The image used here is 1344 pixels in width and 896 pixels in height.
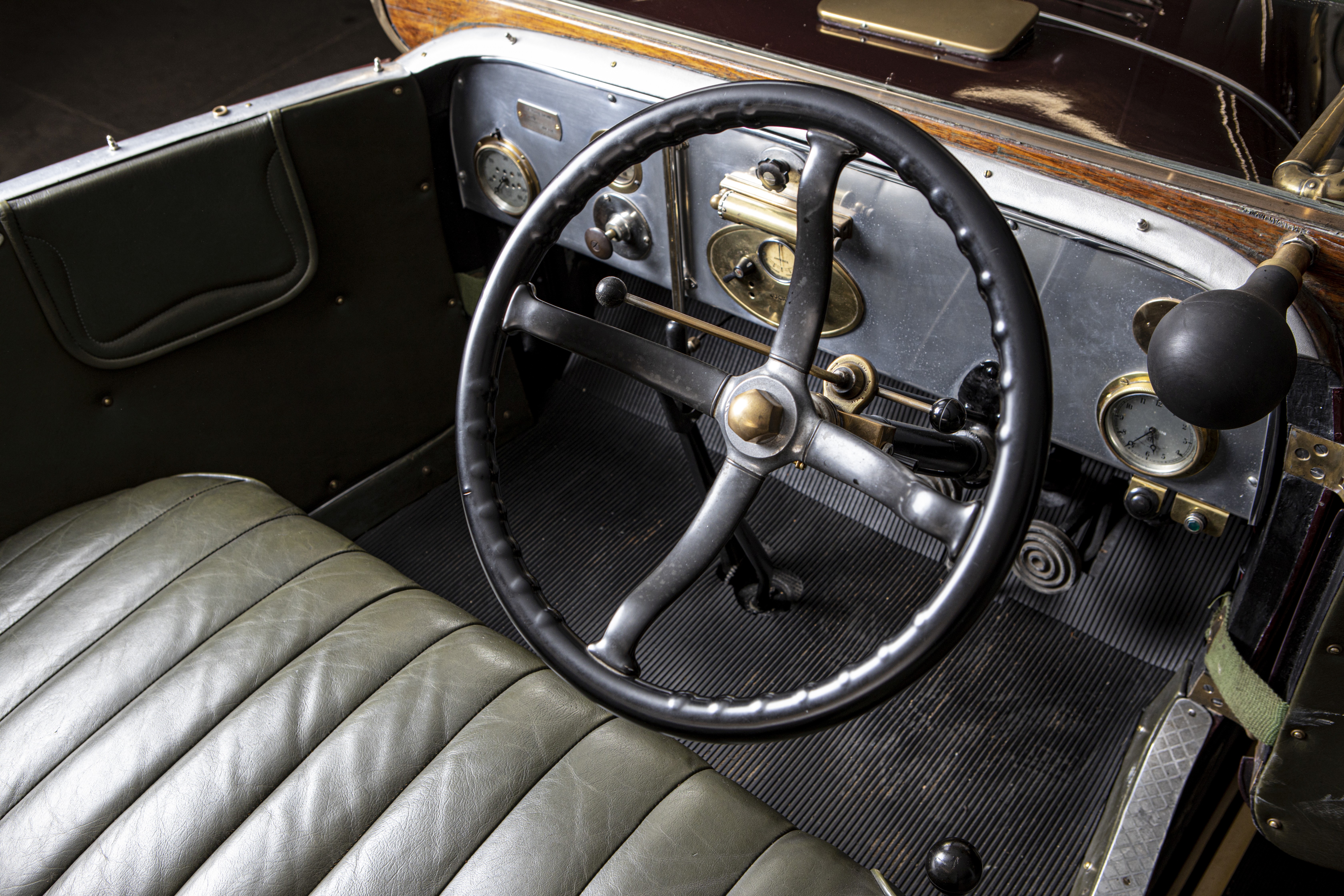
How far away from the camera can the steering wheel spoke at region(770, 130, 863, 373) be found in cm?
88

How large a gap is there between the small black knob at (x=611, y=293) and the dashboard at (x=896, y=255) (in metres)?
0.25

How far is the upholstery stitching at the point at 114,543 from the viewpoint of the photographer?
1.17 m

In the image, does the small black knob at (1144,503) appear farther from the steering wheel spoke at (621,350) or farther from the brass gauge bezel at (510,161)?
the brass gauge bezel at (510,161)

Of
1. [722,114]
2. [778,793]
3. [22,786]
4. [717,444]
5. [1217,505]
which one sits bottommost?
[778,793]

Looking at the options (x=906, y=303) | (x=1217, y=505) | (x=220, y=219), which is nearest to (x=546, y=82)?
(x=220, y=219)

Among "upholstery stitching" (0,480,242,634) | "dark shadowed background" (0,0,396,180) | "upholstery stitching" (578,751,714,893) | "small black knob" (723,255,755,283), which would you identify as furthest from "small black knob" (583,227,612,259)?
"dark shadowed background" (0,0,396,180)

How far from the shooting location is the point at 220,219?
1429 mm

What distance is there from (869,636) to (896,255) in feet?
2.42

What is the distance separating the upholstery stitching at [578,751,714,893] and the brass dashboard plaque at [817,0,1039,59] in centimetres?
100

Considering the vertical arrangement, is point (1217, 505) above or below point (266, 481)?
above

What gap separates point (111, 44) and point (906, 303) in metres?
3.79

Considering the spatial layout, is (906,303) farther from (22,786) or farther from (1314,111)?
(22,786)

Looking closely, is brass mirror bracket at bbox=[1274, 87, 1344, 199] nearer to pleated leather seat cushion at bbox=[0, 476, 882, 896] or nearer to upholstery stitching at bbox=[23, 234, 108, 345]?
pleated leather seat cushion at bbox=[0, 476, 882, 896]

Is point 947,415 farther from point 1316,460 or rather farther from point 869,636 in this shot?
point 869,636
